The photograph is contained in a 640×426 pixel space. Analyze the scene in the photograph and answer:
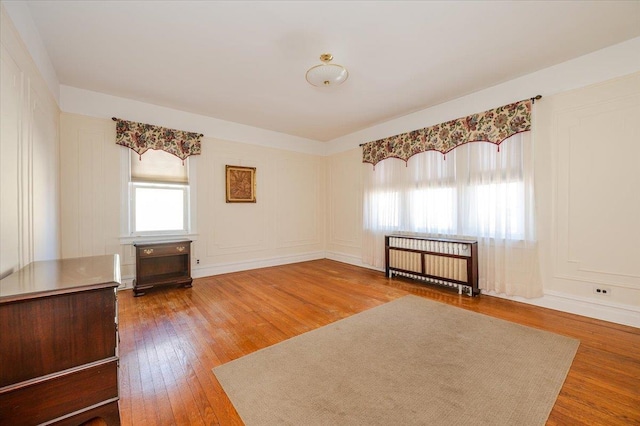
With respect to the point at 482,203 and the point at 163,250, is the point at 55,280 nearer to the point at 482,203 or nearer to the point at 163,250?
the point at 163,250

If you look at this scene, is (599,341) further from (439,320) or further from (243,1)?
(243,1)

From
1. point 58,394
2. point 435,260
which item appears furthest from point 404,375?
point 435,260

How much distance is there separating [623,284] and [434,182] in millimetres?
2441

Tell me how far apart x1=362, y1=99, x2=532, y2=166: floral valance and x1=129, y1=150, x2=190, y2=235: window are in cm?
375

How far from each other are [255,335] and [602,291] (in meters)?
3.87

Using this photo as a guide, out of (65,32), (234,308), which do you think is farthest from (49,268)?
(65,32)

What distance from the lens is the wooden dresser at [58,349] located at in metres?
1.21

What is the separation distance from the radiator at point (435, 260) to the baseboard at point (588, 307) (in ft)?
2.17

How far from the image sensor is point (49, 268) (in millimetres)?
1832

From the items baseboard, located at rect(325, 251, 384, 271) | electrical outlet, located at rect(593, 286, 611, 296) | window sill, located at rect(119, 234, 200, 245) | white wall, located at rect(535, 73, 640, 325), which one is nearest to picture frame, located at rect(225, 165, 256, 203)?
window sill, located at rect(119, 234, 200, 245)

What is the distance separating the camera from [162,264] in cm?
430

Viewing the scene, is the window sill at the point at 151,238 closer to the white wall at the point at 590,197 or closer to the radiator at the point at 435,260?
the radiator at the point at 435,260

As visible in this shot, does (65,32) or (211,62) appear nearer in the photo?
(65,32)

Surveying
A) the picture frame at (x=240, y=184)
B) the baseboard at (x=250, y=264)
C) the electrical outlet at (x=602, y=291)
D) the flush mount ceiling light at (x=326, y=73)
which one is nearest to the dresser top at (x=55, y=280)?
the flush mount ceiling light at (x=326, y=73)
